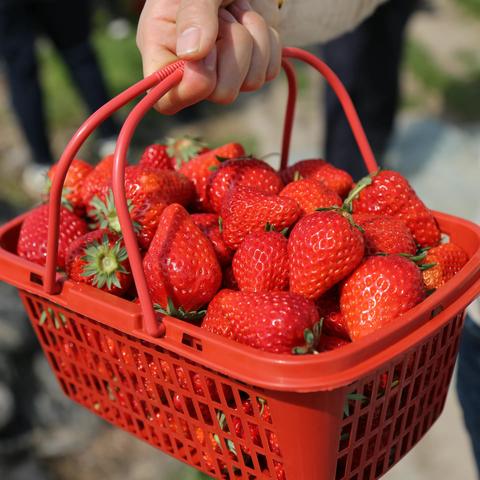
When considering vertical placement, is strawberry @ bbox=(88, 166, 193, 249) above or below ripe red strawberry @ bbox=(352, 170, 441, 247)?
above

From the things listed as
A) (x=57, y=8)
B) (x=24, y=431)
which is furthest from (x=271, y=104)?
(x=24, y=431)

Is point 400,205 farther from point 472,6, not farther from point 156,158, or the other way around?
point 472,6

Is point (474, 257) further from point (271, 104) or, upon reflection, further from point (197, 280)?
point (271, 104)

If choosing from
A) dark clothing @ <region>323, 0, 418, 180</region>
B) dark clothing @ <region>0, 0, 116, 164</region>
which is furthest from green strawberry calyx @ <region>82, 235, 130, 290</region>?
dark clothing @ <region>0, 0, 116, 164</region>

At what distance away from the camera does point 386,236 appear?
1.07m

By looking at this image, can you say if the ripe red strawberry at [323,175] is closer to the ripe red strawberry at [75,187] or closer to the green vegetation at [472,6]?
the ripe red strawberry at [75,187]

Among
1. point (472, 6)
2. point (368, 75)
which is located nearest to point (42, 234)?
point (368, 75)

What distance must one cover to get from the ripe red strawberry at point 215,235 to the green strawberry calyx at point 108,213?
10 cm

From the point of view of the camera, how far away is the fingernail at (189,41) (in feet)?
2.98

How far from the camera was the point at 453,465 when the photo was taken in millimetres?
2037

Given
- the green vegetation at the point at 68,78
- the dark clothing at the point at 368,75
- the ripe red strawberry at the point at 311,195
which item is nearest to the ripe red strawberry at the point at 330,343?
the ripe red strawberry at the point at 311,195

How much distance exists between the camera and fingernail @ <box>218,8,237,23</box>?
1.01 meters

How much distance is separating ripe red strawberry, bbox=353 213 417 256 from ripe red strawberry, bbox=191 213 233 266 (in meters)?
0.21

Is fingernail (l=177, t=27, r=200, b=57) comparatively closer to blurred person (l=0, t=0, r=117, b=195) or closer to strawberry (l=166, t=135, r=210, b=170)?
strawberry (l=166, t=135, r=210, b=170)
